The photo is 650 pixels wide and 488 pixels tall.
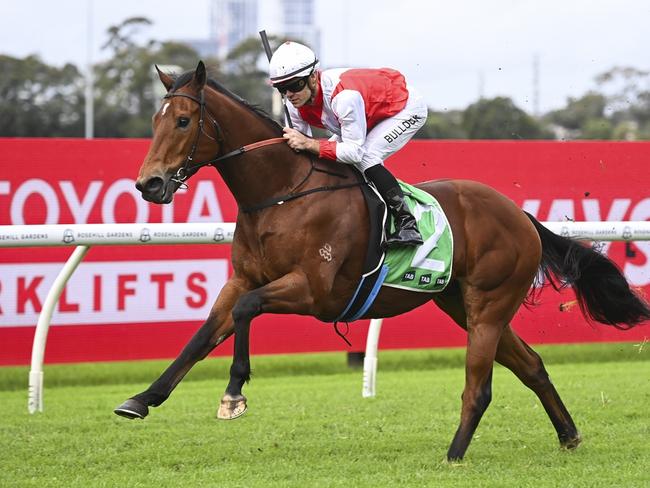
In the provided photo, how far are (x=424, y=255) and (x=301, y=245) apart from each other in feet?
2.29

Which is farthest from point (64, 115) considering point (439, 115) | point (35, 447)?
point (35, 447)

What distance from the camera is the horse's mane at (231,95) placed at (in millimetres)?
4941

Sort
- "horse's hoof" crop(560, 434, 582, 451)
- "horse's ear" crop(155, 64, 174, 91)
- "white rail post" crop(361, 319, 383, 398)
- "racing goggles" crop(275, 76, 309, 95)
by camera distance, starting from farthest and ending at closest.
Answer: "white rail post" crop(361, 319, 383, 398) → "horse's hoof" crop(560, 434, 582, 451) → "racing goggles" crop(275, 76, 309, 95) → "horse's ear" crop(155, 64, 174, 91)

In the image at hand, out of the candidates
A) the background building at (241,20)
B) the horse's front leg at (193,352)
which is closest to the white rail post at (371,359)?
the horse's front leg at (193,352)

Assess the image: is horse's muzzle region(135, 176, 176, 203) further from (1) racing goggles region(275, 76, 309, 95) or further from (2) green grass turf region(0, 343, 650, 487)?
(2) green grass turf region(0, 343, 650, 487)

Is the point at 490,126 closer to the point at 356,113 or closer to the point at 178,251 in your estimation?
the point at 178,251

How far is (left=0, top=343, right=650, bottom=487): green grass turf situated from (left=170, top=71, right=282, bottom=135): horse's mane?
1.61 meters

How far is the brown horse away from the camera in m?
4.85

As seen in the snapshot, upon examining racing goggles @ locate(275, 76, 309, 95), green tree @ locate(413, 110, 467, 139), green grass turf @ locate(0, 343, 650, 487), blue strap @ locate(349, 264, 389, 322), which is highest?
racing goggles @ locate(275, 76, 309, 95)

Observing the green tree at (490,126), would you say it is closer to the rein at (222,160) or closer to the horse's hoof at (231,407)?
the rein at (222,160)

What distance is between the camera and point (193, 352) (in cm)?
496

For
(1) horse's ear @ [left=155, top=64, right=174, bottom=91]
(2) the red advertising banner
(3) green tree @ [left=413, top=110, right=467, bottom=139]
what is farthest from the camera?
(3) green tree @ [left=413, top=110, right=467, bottom=139]

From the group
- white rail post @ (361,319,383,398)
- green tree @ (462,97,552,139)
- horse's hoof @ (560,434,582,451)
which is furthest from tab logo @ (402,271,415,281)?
green tree @ (462,97,552,139)

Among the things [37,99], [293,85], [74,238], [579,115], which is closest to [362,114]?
[293,85]
